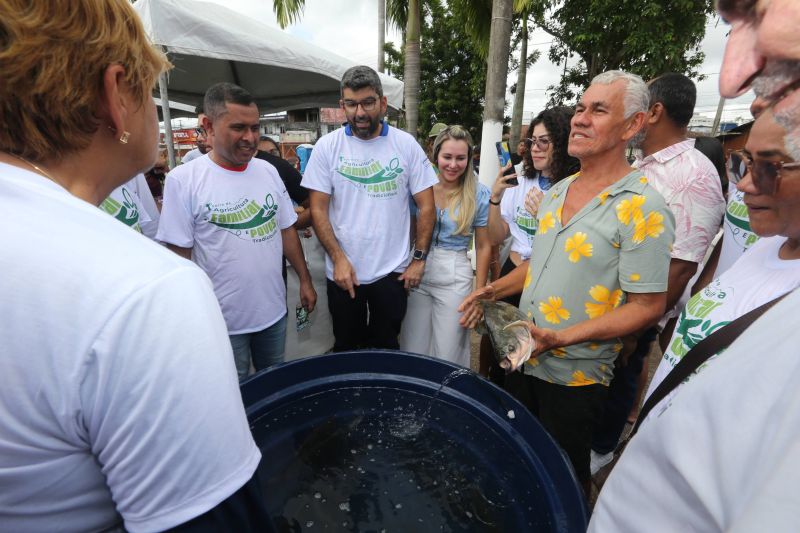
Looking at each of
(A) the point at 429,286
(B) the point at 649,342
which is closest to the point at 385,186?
(A) the point at 429,286

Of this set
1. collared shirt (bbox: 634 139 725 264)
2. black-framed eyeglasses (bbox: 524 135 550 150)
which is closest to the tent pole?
black-framed eyeglasses (bbox: 524 135 550 150)

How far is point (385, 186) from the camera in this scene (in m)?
2.69

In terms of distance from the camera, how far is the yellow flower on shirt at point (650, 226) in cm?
153

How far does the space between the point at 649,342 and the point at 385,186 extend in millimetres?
2042

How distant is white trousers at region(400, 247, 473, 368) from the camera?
2844 mm

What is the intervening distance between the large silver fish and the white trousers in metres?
1.02

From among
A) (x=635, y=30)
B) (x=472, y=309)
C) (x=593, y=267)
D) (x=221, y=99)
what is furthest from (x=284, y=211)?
(x=635, y=30)

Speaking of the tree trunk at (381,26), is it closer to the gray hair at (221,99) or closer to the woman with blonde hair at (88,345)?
the gray hair at (221,99)

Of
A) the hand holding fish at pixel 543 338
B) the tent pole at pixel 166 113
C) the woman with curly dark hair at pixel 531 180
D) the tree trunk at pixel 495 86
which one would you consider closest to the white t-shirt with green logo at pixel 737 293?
the hand holding fish at pixel 543 338

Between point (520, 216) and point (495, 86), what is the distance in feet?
11.2

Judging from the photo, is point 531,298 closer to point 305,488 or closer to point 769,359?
point 305,488

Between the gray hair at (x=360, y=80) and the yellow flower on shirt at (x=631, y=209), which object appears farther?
the gray hair at (x=360, y=80)

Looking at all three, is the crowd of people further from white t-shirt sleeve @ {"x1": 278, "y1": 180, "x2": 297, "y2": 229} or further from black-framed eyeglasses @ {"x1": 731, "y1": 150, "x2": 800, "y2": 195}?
white t-shirt sleeve @ {"x1": 278, "y1": 180, "x2": 297, "y2": 229}

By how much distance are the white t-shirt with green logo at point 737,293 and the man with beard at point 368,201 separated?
68.3 inches
